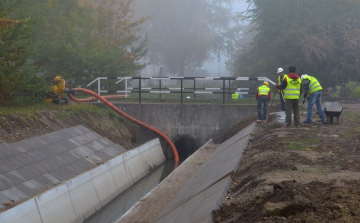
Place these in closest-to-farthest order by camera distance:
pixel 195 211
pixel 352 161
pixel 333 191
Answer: pixel 333 191, pixel 195 211, pixel 352 161

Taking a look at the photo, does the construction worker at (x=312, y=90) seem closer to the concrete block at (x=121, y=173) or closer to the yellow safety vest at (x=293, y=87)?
the yellow safety vest at (x=293, y=87)

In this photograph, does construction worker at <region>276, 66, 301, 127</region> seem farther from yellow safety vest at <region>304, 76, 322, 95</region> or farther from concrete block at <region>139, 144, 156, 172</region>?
concrete block at <region>139, 144, 156, 172</region>

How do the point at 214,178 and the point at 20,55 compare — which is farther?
the point at 20,55

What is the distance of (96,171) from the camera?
14391 millimetres

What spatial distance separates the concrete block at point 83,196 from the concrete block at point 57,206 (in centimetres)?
27

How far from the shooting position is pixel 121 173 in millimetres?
16344

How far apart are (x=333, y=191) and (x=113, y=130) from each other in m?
14.5

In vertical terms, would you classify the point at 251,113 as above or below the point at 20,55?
below

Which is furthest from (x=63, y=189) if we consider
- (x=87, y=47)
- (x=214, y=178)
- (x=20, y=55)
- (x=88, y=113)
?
(x=87, y=47)

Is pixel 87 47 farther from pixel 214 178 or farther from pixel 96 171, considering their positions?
pixel 214 178

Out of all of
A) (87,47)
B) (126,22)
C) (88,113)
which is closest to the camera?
(88,113)

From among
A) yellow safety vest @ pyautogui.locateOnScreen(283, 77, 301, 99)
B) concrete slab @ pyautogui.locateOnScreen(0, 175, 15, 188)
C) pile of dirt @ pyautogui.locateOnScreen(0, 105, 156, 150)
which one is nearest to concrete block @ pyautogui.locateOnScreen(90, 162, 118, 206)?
pile of dirt @ pyautogui.locateOnScreen(0, 105, 156, 150)

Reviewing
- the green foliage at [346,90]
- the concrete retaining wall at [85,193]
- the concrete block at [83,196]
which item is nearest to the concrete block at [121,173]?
the concrete retaining wall at [85,193]

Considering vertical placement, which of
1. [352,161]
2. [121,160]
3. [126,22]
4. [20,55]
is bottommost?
[121,160]
